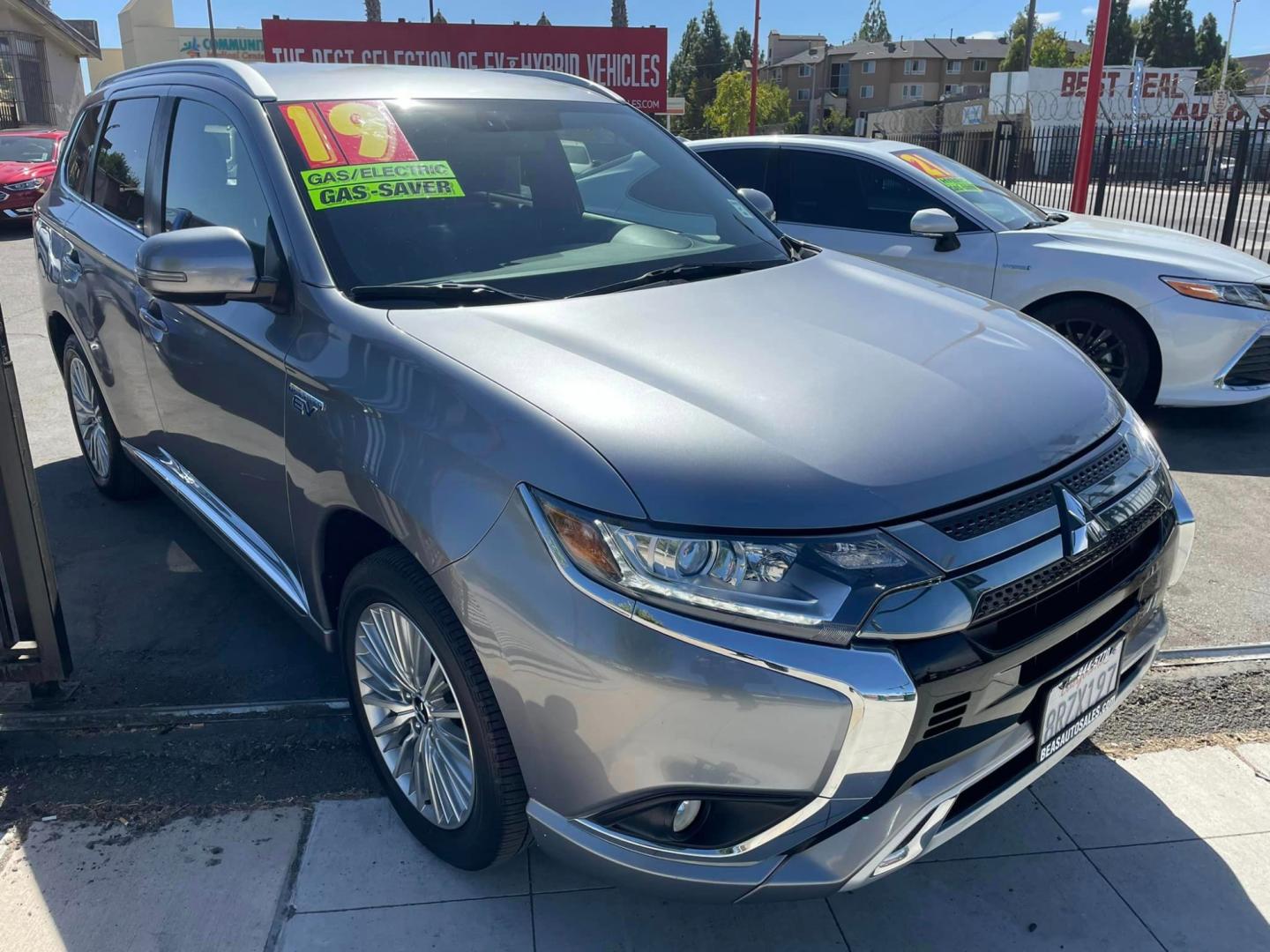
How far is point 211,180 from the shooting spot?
3219 millimetres

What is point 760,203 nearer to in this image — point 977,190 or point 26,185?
point 977,190

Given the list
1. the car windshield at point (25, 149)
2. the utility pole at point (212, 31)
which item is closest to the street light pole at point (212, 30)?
the utility pole at point (212, 31)

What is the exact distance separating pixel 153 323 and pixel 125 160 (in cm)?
94

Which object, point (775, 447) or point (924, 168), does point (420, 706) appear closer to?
point (775, 447)

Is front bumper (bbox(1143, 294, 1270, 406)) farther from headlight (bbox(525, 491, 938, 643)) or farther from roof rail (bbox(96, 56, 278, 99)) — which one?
roof rail (bbox(96, 56, 278, 99))

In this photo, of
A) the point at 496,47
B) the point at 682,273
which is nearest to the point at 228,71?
the point at 682,273

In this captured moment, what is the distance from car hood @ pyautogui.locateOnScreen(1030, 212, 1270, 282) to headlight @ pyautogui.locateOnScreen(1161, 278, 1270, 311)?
5 centimetres

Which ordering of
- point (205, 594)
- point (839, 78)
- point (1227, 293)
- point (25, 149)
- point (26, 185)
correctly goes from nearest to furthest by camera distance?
point (205, 594)
point (1227, 293)
point (26, 185)
point (25, 149)
point (839, 78)

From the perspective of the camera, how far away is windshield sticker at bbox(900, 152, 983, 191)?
6.29 m

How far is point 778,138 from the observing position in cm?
686

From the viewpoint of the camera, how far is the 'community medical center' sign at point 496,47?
26.1 m

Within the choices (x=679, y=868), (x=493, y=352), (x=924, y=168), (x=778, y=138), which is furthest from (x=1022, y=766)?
(x=778, y=138)

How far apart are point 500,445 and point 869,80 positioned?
98.6 meters

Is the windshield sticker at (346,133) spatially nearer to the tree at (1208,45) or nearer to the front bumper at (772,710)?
the front bumper at (772,710)
